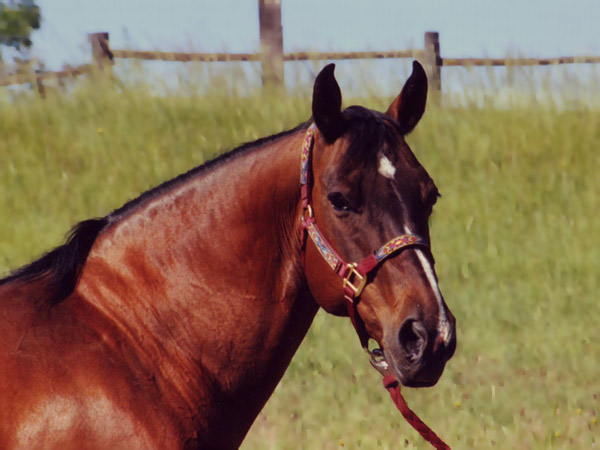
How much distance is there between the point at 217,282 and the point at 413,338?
765 millimetres

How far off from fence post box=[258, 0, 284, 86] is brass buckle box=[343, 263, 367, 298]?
895 centimetres

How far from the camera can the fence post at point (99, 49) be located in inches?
488

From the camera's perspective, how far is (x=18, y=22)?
31.1 meters

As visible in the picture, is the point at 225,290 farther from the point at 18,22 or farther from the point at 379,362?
the point at 18,22

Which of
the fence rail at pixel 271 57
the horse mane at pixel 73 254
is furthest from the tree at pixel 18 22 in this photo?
the horse mane at pixel 73 254

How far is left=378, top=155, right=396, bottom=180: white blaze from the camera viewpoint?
3.02 meters

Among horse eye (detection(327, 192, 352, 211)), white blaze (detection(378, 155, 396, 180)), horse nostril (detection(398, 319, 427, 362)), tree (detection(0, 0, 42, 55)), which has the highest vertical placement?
white blaze (detection(378, 155, 396, 180))

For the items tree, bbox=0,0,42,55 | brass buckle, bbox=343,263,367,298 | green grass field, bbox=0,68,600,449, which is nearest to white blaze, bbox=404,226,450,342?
brass buckle, bbox=343,263,367,298

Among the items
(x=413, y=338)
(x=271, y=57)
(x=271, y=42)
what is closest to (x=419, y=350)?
(x=413, y=338)

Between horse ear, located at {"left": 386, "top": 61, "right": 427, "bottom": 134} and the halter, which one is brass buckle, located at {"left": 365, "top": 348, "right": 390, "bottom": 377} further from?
horse ear, located at {"left": 386, "top": 61, "right": 427, "bottom": 134}

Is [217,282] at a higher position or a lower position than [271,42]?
higher

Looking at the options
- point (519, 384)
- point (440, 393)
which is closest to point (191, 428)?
point (440, 393)

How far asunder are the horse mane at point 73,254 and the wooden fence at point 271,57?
8586 mm

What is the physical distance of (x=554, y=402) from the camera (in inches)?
263
